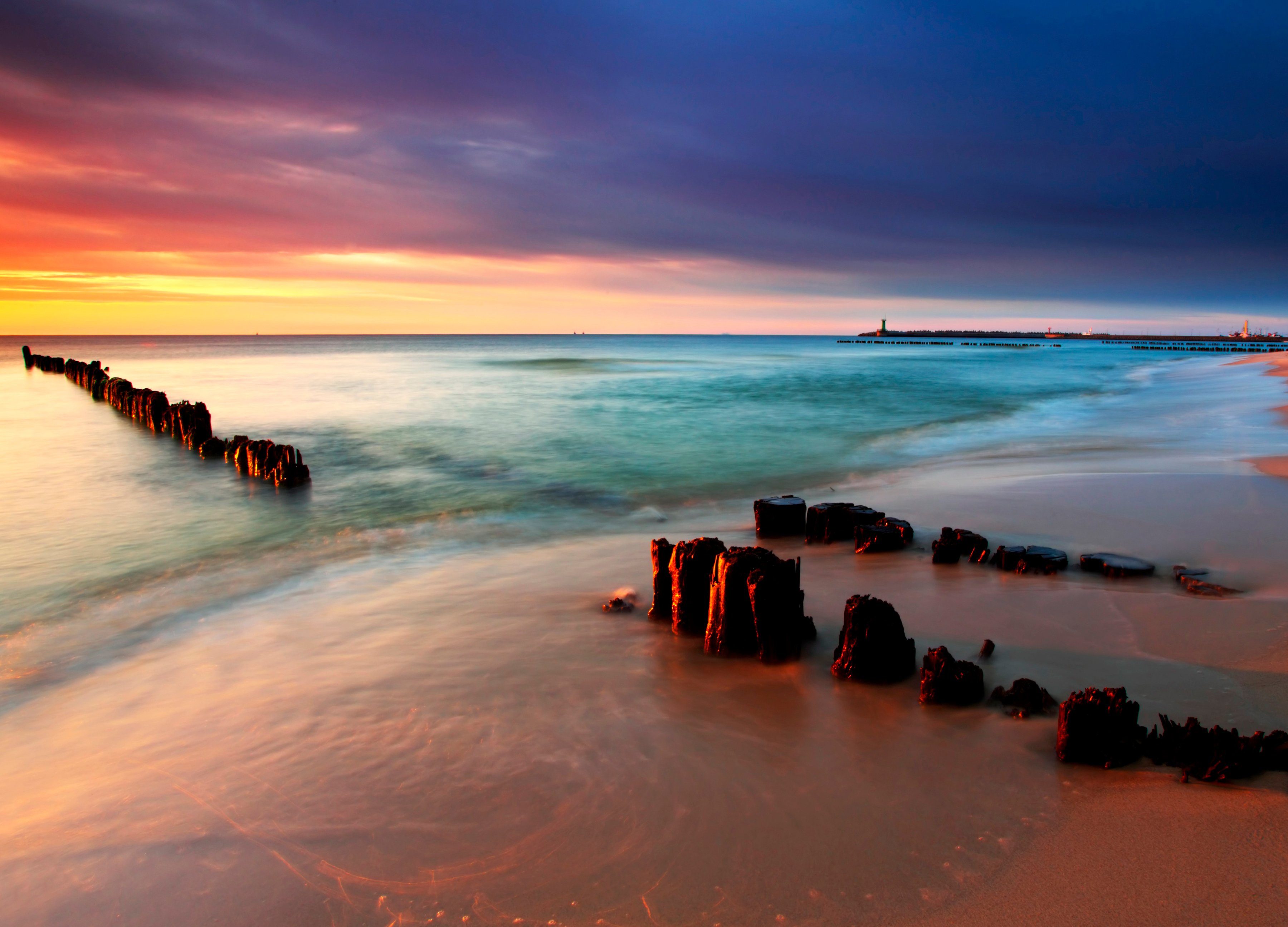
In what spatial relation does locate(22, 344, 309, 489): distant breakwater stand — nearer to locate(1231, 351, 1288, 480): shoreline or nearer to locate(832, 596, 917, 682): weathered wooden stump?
locate(832, 596, 917, 682): weathered wooden stump

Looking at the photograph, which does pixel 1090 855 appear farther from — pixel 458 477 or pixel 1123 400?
pixel 1123 400

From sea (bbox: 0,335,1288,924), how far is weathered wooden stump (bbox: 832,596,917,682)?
0.26 metres

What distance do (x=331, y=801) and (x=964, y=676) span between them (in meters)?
3.44

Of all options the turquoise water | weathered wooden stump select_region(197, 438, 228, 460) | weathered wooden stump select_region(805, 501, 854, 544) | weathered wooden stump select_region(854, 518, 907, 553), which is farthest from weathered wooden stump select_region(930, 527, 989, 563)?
weathered wooden stump select_region(197, 438, 228, 460)

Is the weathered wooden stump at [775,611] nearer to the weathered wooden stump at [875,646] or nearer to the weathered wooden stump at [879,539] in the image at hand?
the weathered wooden stump at [875,646]

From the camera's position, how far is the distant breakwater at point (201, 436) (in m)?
12.9

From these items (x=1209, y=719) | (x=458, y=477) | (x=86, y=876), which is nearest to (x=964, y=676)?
(x=1209, y=719)

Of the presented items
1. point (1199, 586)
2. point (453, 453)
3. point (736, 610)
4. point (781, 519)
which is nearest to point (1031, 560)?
point (1199, 586)

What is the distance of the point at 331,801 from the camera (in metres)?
3.46

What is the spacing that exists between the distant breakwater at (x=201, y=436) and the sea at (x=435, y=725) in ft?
2.23

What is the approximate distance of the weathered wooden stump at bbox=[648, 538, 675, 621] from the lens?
564 cm

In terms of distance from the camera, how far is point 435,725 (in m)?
4.14

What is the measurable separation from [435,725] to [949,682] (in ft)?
9.72

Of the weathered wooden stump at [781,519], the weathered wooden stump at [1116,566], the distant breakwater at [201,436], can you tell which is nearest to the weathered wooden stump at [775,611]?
the weathered wooden stump at [1116,566]
